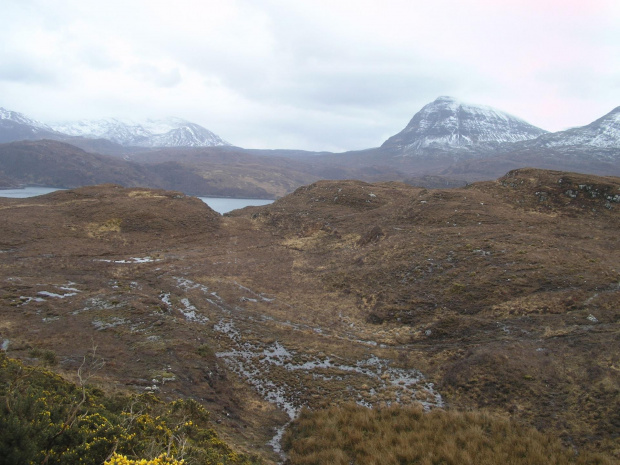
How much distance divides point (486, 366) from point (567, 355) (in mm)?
3624

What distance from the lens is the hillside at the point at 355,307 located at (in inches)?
541

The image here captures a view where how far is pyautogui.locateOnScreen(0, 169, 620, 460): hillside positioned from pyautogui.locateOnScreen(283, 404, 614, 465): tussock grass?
3.46ft

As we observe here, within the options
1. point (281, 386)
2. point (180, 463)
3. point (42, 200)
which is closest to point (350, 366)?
point (281, 386)

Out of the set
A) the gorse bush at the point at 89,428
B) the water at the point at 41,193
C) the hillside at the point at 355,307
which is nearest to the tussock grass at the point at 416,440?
the hillside at the point at 355,307

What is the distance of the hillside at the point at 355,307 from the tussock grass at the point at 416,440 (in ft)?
3.46

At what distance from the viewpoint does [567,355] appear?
590 inches

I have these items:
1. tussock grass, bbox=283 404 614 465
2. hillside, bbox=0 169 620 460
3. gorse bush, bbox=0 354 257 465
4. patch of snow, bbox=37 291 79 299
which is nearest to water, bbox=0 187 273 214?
hillside, bbox=0 169 620 460

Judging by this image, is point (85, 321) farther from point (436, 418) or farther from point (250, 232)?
point (250, 232)

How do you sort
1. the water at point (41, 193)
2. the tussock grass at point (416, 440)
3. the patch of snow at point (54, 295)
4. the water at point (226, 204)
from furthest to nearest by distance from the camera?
the water at point (226, 204) < the water at point (41, 193) < the patch of snow at point (54, 295) < the tussock grass at point (416, 440)

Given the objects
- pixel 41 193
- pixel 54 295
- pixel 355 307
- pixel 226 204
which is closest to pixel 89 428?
pixel 355 307

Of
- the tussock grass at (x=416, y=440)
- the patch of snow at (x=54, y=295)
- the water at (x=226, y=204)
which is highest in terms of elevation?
the water at (x=226, y=204)

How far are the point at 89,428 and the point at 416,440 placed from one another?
9.30 m

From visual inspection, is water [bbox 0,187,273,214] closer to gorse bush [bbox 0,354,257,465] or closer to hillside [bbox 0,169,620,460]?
hillside [bbox 0,169,620,460]

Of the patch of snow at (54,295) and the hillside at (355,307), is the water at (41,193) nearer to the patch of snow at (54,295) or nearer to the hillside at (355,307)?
the hillside at (355,307)
